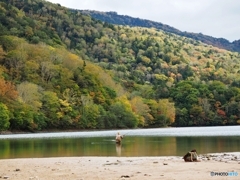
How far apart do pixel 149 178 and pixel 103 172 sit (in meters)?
3.77

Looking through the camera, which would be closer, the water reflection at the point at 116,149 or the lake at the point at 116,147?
the water reflection at the point at 116,149

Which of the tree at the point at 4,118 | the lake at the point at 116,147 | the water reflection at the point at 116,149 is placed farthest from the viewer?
the tree at the point at 4,118

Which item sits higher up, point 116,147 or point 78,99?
point 78,99

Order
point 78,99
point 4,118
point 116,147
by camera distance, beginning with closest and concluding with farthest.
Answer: point 116,147 → point 4,118 → point 78,99

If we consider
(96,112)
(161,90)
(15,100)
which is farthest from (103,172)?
(161,90)

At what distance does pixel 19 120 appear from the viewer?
4323 inches

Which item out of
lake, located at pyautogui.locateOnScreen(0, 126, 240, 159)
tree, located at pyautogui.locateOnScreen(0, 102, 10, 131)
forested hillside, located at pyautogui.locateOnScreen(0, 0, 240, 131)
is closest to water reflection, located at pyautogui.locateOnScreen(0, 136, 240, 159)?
lake, located at pyautogui.locateOnScreen(0, 126, 240, 159)

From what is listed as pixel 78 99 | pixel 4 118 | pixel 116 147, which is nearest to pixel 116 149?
pixel 116 147

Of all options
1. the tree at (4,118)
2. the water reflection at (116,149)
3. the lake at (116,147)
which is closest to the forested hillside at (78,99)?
the tree at (4,118)

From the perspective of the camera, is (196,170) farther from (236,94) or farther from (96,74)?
(236,94)

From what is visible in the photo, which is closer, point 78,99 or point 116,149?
point 116,149

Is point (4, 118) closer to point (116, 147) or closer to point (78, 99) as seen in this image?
point (78, 99)

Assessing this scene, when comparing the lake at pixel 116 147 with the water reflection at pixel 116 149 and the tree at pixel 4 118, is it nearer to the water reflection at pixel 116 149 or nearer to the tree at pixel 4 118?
the water reflection at pixel 116 149

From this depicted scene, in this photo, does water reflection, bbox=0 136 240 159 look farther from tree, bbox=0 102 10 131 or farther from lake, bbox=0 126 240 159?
tree, bbox=0 102 10 131
